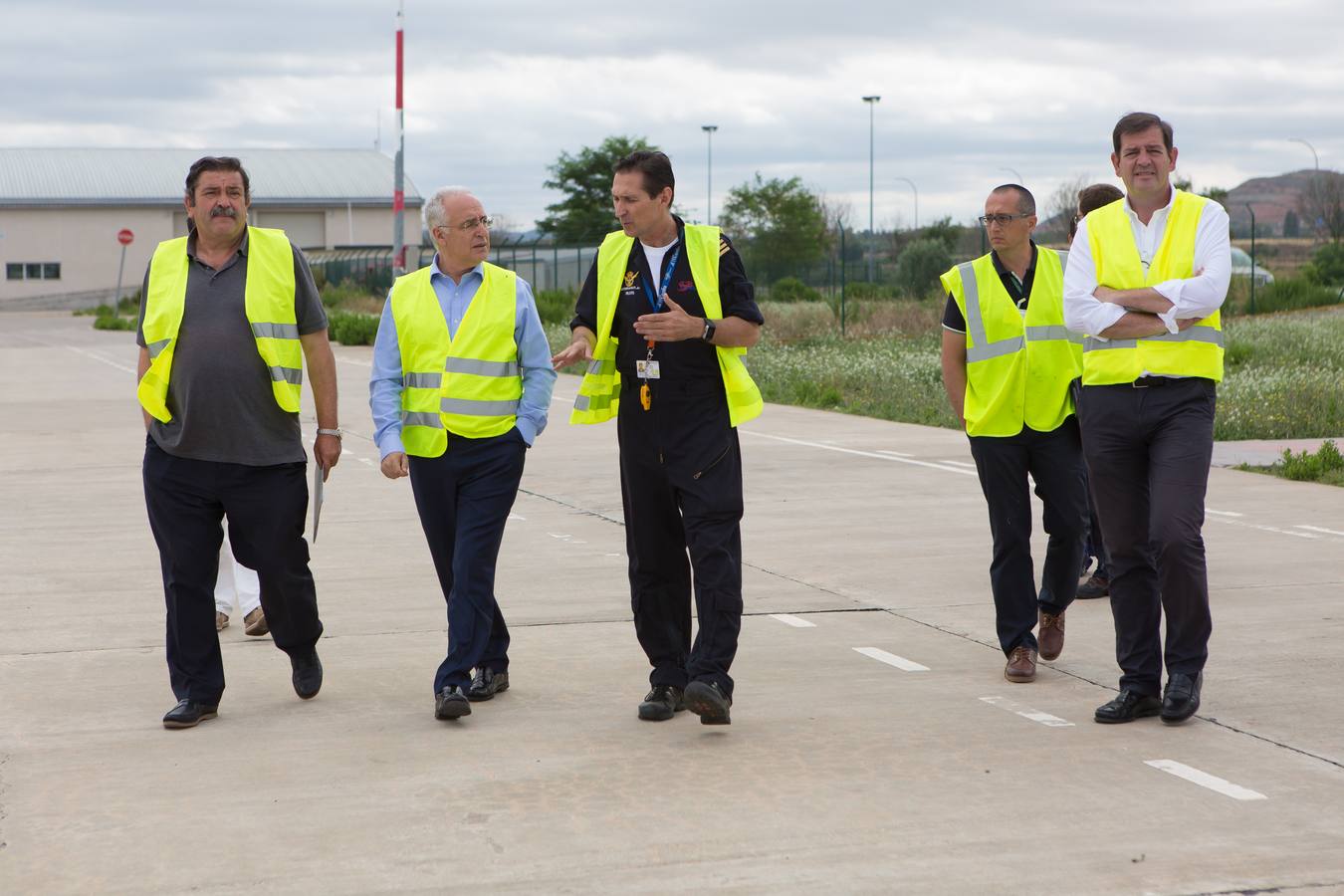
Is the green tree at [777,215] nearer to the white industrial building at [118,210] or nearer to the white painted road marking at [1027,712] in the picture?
the white industrial building at [118,210]

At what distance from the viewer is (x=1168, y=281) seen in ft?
20.1

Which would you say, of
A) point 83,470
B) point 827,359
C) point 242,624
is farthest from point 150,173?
point 242,624

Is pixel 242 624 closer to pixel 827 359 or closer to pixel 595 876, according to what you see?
pixel 595 876

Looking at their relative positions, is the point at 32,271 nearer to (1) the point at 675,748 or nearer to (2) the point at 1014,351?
(2) the point at 1014,351

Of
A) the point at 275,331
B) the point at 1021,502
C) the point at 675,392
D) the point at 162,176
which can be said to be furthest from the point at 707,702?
the point at 162,176

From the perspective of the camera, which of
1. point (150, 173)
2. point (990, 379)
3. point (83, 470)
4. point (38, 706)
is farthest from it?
point (150, 173)

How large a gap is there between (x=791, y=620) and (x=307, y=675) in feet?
7.95

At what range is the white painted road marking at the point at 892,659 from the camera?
7.06m

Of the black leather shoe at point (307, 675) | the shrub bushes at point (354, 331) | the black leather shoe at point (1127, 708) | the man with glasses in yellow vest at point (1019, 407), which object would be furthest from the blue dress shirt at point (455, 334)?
the shrub bushes at point (354, 331)

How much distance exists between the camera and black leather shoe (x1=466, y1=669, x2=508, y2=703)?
655cm

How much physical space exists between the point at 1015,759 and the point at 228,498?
2851mm

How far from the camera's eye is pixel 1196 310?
6020mm

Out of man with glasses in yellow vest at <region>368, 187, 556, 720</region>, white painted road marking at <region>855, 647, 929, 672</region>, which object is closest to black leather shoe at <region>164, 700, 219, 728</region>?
man with glasses in yellow vest at <region>368, 187, 556, 720</region>

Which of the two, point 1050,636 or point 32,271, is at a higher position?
point 32,271
